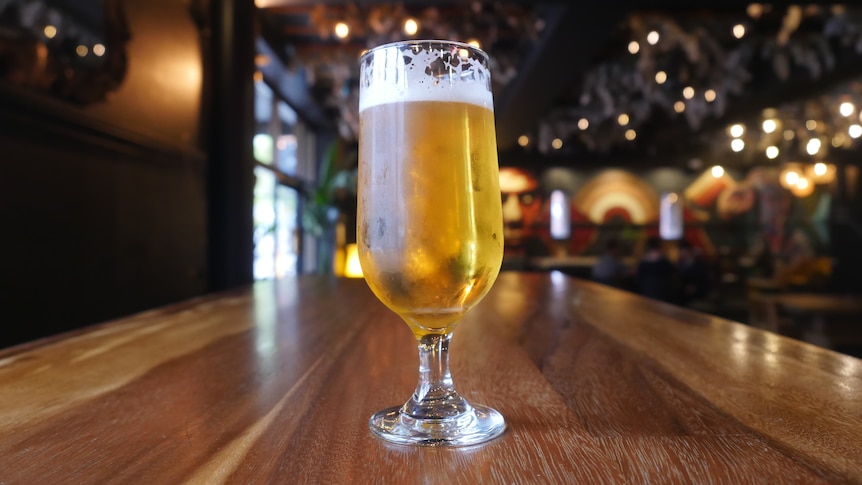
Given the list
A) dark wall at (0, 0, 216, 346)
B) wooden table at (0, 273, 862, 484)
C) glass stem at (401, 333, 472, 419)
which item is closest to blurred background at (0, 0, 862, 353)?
dark wall at (0, 0, 216, 346)

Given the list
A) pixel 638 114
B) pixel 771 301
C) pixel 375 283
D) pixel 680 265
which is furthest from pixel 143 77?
pixel 638 114

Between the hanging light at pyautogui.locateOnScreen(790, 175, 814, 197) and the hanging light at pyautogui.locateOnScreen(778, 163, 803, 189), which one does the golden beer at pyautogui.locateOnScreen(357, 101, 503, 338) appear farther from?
the hanging light at pyautogui.locateOnScreen(790, 175, 814, 197)

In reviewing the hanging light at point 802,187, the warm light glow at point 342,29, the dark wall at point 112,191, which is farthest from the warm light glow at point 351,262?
the hanging light at point 802,187

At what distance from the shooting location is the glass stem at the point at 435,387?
23.1 inches

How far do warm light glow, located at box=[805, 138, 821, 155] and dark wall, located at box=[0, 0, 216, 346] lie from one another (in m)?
9.62

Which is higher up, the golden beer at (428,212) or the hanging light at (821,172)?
the hanging light at (821,172)

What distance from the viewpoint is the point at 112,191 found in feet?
9.73

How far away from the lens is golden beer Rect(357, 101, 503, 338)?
589 mm

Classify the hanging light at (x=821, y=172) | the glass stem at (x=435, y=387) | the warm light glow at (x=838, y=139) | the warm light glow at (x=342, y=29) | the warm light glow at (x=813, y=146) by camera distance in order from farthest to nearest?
the hanging light at (x=821, y=172)
the warm light glow at (x=813, y=146)
the warm light glow at (x=838, y=139)
the warm light glow at (x=342, y=29)
the glass stem at (x=435, y=387)

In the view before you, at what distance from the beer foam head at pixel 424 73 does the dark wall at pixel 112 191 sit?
2.06m

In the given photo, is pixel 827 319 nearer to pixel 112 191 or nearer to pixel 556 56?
pixel 556 56

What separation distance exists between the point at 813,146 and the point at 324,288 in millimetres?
10750

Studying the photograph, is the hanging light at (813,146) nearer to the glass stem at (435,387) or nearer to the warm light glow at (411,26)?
the warm light glow at (411,26)

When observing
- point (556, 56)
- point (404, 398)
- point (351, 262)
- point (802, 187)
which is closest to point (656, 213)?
point (802, 187)
